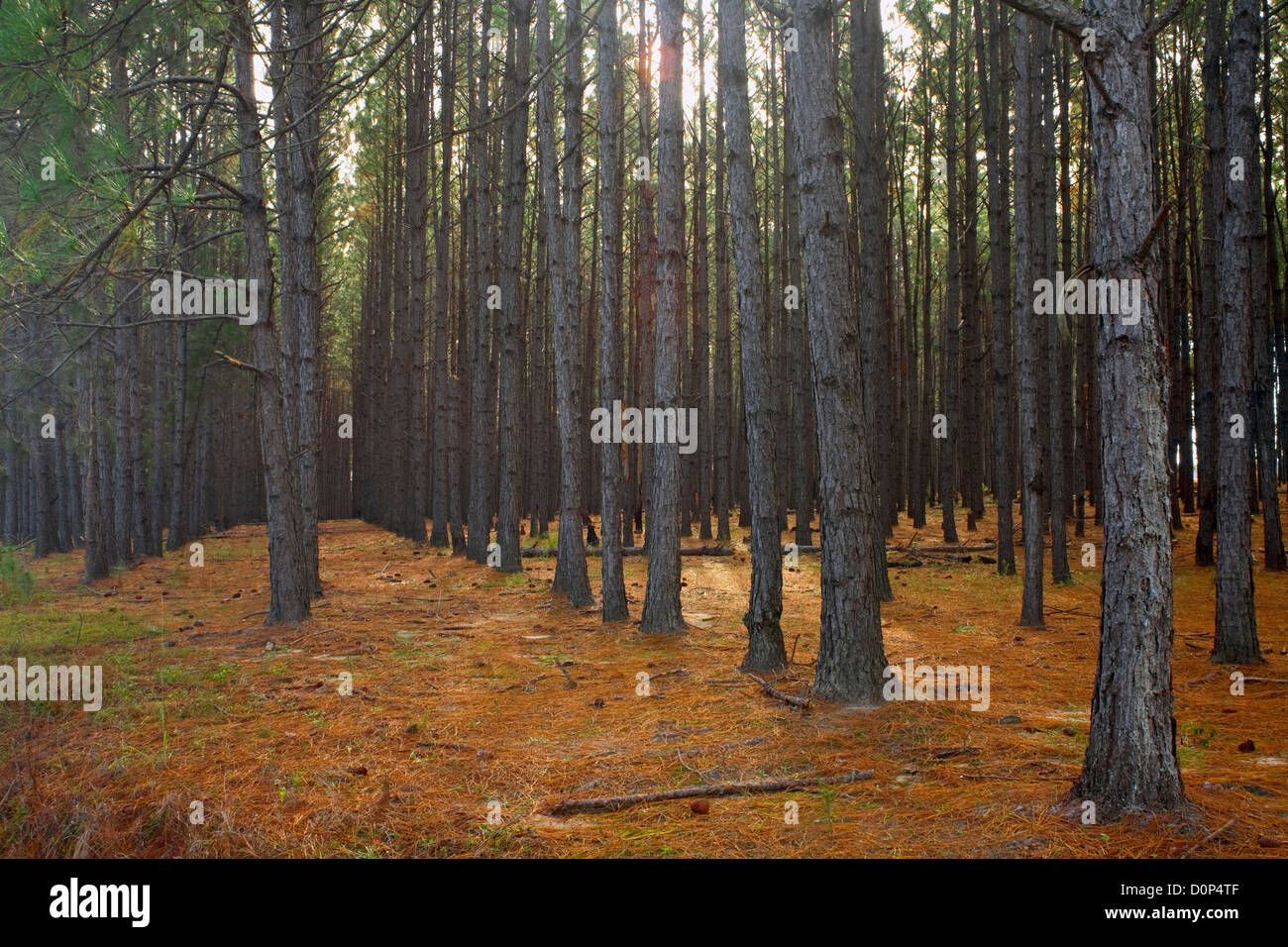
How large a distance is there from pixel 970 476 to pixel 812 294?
1633cm

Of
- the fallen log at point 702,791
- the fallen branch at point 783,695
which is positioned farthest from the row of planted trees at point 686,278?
the fallen log at point 702,791

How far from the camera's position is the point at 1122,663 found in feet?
12.3

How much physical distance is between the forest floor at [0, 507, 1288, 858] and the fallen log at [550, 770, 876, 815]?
6 centimetres

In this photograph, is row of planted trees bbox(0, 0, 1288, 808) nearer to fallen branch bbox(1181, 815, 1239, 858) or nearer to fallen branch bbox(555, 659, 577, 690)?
fallen branch bbox(1181, 815, 1239, 858)

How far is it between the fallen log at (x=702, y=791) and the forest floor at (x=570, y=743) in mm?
64

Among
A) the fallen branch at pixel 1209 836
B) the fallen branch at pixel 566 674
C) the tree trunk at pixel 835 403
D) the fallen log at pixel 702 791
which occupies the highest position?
the tree trunk at pixel 835 403

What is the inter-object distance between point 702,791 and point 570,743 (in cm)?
118

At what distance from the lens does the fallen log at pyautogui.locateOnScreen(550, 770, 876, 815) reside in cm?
409

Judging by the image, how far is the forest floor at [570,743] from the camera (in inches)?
146

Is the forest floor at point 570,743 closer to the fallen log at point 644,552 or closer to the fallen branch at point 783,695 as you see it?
the fallen branch at point 783,695

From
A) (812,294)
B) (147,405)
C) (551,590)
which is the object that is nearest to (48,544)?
(147,405)

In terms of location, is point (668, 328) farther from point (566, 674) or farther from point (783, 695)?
point (783, 695)

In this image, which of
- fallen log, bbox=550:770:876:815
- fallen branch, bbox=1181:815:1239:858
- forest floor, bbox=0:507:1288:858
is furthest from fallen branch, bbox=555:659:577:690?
fallen branch, bbox=1181:815:1239:858

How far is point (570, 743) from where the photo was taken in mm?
5188
